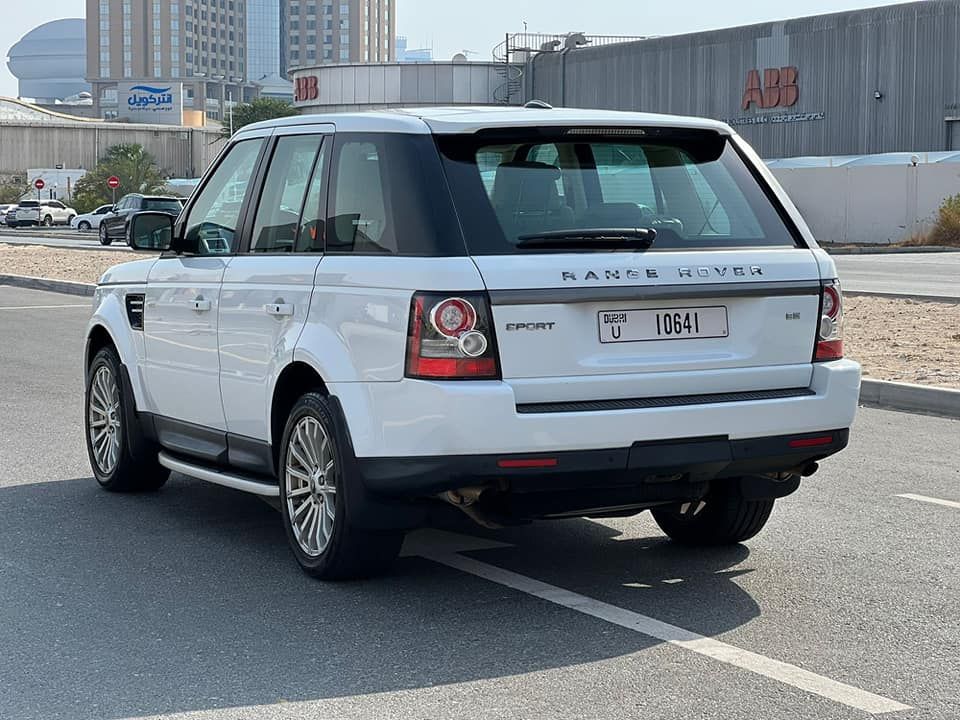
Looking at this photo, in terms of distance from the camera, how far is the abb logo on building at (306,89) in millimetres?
82250

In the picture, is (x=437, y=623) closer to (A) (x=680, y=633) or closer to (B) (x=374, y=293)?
(A) (x=680, y=633)

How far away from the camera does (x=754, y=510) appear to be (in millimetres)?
6566

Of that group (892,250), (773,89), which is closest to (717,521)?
(892,250)

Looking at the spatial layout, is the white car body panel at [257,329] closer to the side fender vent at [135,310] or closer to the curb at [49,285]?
the side fender vent at [135,310]

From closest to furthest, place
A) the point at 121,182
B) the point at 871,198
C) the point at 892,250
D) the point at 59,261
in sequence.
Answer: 1. the point at 59,261
2. the point at 892,250
3. the point at 871,198
4. the point at 121,182

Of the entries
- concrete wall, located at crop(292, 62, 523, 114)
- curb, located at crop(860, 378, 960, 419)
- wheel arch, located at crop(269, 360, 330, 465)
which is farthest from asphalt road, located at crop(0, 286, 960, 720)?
concrete wall, located at crop(292, 62, 523, 114)

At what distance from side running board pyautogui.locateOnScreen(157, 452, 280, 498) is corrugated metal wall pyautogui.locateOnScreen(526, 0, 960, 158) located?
51.7 meters

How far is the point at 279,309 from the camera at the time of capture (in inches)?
245

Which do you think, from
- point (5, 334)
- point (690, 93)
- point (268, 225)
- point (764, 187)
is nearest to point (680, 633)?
point (764, 187)

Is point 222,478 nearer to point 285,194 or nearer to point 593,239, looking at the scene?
point 285,194

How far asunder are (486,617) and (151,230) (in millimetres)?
3231

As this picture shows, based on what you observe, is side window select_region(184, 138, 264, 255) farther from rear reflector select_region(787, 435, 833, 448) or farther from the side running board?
rear reflector select_region(787, 435, 833, 448)

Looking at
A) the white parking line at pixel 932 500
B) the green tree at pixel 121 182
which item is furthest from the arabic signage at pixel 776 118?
the white parking line at pixel 932 500

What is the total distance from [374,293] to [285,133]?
1.44 meters
